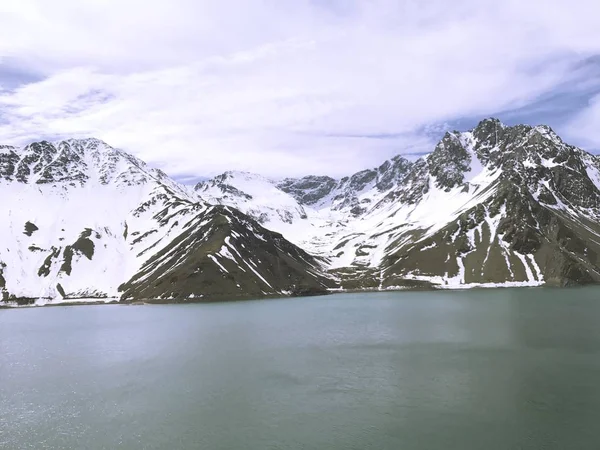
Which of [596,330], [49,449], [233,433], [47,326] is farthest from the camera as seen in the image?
[47,326]

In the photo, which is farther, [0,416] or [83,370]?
[83,370]

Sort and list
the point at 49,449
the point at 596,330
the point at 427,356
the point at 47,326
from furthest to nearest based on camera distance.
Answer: the point at 47,326 → the point at 596,330 → the point at 427,356 → the point at 49,449

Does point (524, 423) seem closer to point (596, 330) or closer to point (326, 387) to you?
point (326, 387)

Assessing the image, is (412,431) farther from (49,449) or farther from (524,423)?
(49,449)

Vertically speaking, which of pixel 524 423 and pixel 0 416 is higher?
pixel 524 423

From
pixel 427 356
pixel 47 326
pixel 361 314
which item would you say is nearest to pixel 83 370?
pixel 427 356

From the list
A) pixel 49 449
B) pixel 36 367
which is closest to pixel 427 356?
pixel 49 449
